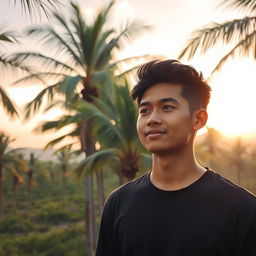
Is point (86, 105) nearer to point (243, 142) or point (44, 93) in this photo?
point (44, 93)

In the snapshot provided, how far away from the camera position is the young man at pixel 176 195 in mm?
1363

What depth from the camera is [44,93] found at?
554 inches

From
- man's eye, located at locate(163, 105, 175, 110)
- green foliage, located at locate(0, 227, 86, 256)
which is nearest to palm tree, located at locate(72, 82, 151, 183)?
man's eye, located at locate(163, 105, 175, 110)

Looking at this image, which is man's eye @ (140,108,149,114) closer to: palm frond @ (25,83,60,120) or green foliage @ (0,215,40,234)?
palm frond @ (25,83,60,120)

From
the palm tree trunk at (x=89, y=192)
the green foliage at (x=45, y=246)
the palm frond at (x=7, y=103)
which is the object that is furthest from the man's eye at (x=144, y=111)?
the green foliage at (x=45, y=246)

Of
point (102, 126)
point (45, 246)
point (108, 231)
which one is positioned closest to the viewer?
point (108, 231)

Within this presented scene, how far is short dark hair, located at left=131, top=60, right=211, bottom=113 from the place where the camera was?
5.08 ft

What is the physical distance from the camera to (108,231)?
5.49ft

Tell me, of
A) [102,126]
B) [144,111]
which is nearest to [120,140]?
[102,126]

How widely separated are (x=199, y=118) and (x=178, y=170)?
0.23 m

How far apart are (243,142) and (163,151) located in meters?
35.7

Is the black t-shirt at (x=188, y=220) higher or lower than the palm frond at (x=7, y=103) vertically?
lower

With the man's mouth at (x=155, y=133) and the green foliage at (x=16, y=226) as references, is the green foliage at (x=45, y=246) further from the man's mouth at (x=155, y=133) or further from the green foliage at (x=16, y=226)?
the man's mouth at (x=155, y=133)

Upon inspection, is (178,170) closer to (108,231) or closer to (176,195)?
(176,195)
